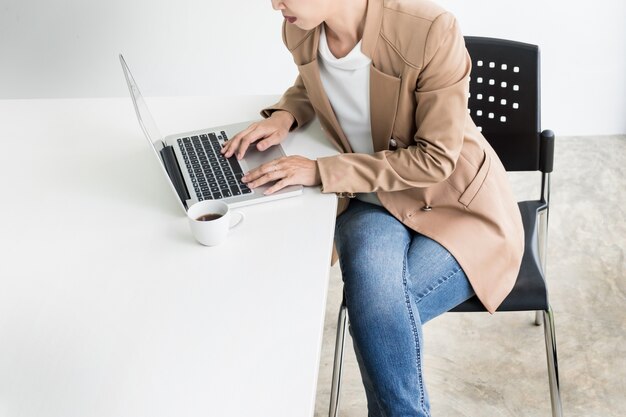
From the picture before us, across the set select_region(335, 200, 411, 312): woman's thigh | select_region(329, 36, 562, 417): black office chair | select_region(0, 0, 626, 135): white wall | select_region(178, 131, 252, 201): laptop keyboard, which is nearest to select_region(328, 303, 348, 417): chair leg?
select_region(329, 36, 562, 417): black office chair

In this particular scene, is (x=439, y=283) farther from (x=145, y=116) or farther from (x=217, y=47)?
(x=217, y=47)

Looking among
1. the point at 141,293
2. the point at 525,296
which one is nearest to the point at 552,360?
the point at 525,296

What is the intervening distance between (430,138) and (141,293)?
0.64m

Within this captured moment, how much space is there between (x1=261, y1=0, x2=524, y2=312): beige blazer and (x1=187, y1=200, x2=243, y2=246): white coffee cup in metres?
0.22

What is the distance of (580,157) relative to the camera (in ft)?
9.49

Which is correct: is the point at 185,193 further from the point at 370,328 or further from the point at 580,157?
the point at 580,157

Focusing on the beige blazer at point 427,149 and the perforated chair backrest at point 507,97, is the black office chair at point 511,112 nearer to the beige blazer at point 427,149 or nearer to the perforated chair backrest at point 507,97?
the perforated chair backrest at point 507,97

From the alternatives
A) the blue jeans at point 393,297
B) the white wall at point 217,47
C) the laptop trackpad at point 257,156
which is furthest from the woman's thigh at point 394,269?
the white wall at point 217,47

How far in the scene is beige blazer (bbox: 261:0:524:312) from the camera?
148cm

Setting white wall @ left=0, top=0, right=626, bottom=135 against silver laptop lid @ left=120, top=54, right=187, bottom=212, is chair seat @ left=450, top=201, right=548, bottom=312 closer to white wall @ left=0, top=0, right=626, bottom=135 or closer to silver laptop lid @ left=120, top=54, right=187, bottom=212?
silver laptop lid @ left=120, top=54, right=187, bottom=212

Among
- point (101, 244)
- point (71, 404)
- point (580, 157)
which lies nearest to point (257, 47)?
point (580, 157)

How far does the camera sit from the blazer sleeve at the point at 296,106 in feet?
5.71

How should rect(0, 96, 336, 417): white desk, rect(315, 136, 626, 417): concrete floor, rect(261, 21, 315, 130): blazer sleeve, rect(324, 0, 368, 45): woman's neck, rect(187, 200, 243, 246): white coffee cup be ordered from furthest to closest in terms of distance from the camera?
rect(315, 136, 626, 417): concrete floor
rect(261, 21, 315, 130): blazer sleeve
rect(324, 0, 368, 45): woman's neck
rect(187, 200, 243, 246): white coffee cup
rect(0, 96, 336, 417): white desk

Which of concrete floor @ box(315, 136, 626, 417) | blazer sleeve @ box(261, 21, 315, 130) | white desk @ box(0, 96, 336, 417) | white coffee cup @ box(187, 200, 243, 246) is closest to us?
white desk @ box(0, 96, 336, 417)
